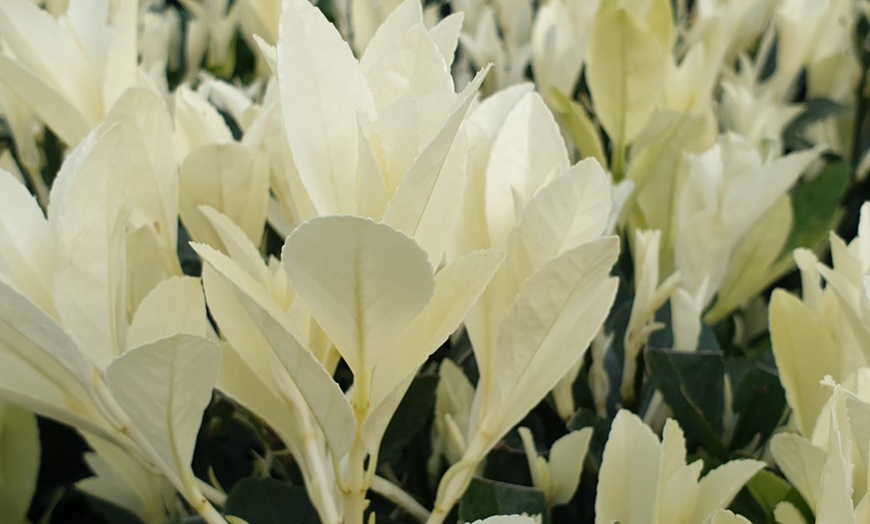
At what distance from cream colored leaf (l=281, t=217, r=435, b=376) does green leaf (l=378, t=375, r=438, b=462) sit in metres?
0.21

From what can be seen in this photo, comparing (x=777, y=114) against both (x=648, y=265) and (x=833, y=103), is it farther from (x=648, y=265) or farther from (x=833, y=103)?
(x=648, y=265)

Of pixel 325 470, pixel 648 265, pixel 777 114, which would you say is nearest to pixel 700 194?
pixel 648 265

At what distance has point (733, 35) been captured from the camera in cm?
111

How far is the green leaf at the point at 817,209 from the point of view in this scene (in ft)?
2.77

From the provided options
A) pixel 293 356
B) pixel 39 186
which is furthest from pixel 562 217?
pixel 39 186

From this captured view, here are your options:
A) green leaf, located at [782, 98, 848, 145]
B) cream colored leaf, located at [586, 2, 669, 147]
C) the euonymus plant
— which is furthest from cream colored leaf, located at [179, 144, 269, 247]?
green leaf, located at [782, 98, 848, 145]

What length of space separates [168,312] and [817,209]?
2.18 feet

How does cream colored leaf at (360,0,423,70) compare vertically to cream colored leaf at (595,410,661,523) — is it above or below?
above

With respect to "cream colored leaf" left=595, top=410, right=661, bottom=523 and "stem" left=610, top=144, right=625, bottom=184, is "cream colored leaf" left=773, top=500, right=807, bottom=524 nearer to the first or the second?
"cream colored leaf" left=595, top=410, right=661, bottom=523

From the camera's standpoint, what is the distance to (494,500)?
0.53m

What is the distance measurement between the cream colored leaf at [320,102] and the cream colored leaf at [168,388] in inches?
3.6

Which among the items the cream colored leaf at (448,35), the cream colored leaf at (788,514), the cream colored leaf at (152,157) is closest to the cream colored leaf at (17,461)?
the cream colored leaf at (152,157)

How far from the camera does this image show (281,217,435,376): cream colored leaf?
35 centimetres

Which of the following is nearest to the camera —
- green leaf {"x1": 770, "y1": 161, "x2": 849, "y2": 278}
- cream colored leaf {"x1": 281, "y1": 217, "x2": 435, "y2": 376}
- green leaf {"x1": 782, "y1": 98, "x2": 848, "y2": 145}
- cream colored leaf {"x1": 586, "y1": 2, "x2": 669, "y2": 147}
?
cream colored leaf {"x1": 281, "y1": 217, "x2": 435, "y2": 376}
